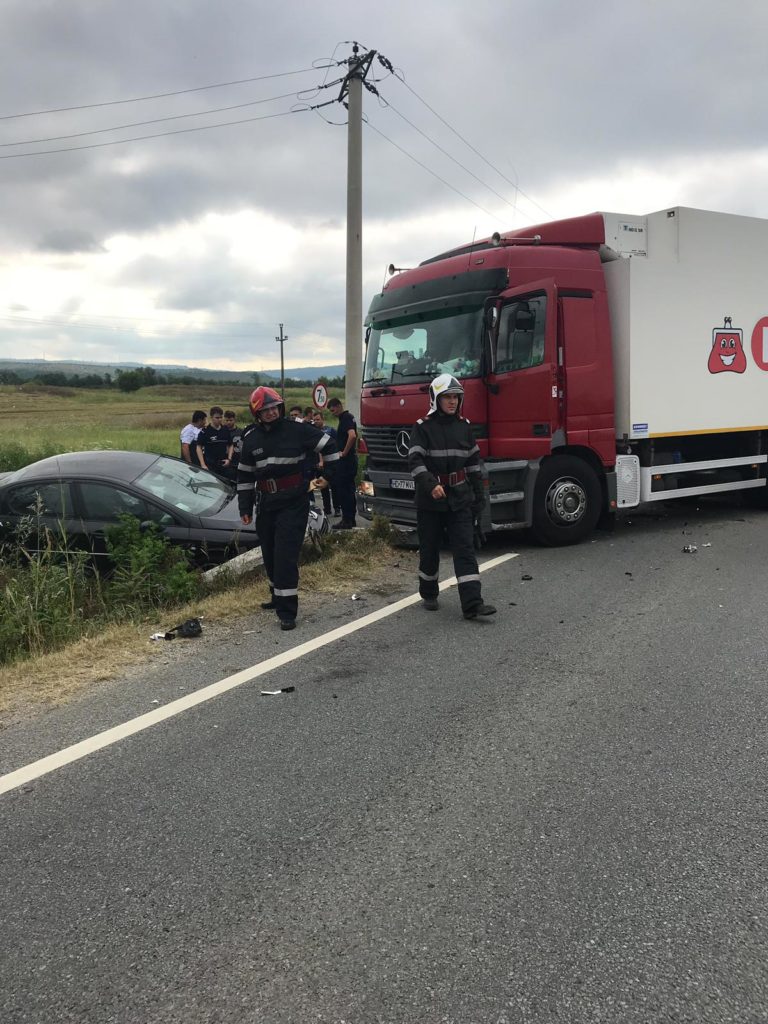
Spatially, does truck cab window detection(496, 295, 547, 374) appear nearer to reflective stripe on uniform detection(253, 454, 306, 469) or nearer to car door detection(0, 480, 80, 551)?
reflective stripe on uniform detection(253, 454, 306, 469)

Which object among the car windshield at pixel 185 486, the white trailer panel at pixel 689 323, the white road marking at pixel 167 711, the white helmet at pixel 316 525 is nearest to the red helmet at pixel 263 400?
the white road marking at pixel 167 711

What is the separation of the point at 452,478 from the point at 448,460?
0.49 ft

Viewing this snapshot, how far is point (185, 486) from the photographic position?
317 inches

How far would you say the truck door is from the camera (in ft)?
25.6

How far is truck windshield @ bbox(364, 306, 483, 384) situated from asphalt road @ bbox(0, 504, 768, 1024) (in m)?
4.08

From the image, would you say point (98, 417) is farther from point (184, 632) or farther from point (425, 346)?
point (184, 632)

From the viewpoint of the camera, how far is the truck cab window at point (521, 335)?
7801mm

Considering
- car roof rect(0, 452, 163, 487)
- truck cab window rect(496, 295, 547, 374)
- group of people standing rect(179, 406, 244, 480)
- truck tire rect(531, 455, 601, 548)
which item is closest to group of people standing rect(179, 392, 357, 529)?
group of people standing rect(179, 406, 244, 480)

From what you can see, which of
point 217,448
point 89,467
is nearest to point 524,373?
point 89,467

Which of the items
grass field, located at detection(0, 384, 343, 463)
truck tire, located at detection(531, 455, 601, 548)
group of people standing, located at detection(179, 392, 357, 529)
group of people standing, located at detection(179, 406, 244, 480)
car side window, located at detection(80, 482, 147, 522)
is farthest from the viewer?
grass field, located at detection(0, 384, 343, 463)

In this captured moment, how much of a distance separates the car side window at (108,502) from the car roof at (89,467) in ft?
0.45

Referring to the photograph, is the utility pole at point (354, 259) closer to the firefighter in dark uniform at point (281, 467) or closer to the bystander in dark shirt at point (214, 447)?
the bystander in dark shirt at point (214, 447)

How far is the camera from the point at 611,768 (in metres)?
3.34

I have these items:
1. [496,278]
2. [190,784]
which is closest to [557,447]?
[496,278]
